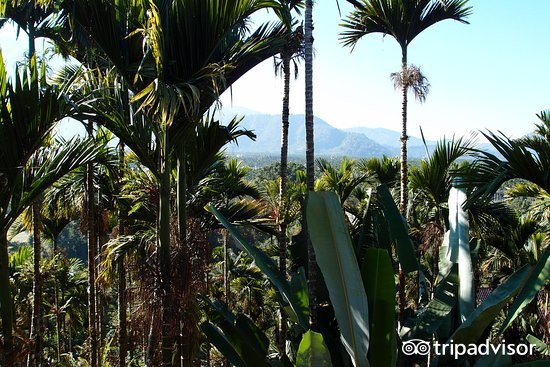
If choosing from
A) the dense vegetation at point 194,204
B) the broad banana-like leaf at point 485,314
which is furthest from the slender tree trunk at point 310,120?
the broad banana-like leaf at point 485,314

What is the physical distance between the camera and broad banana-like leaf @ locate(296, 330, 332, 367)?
2.87 metres

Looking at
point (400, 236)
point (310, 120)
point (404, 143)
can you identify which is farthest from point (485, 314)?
point (404, 143)

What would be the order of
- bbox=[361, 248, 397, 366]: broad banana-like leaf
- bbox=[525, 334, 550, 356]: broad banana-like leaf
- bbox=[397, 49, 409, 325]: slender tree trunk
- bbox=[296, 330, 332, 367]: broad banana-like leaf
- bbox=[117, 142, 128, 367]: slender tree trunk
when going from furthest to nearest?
bbox=[397, 49, 409, 325]: slender tree trunk < bbox=[117, 142, 128, 367]: slender tree trunk < bbox=[525, 334, 550, 356]: broad banana-like leaf < bbox=[361, 248, 397, 366]: broad banana-like leaf < bbox=[296, 330, 332, 367]: broad banana-like leaf

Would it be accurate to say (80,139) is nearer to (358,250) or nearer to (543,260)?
(358,250)

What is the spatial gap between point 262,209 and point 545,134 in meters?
4.09

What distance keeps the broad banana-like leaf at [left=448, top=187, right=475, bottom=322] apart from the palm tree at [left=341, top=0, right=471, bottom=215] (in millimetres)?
1877

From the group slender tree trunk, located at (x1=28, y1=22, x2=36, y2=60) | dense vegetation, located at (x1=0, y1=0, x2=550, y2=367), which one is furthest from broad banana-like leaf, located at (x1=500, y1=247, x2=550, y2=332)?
slender tree trunk, located at (x1=28, y1=22, x2=36, y2=60)

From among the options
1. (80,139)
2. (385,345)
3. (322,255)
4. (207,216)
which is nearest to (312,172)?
(322,255)

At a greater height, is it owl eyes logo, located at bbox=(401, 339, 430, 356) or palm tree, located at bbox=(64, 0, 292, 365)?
palm tree, located at bbox=(64, 0, 292, 365)

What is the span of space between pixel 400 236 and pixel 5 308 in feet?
11.6

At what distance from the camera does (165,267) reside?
3.76m

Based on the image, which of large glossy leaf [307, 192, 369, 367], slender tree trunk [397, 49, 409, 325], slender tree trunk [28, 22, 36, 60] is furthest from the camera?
slender tree trunk [397, 49, 409, 325]

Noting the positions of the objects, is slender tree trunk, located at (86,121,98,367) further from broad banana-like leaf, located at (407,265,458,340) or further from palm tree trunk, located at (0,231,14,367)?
broad banana-like leaf, located at (407,265,458,340)

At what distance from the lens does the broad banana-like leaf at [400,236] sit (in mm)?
4770
